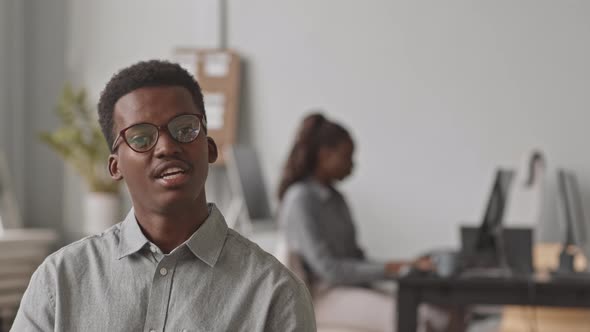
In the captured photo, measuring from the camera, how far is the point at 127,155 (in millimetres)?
1094

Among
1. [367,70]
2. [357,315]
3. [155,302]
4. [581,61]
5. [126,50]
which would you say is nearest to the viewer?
[155,302]

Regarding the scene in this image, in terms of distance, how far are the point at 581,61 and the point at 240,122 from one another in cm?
190

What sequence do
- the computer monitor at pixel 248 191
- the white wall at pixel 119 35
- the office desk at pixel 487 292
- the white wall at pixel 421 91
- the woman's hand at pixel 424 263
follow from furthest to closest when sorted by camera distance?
the white wall at pixel 119 35
the white wall at pixel 421 91
the computer monitor at pixel 248 191
the woman's hand at pixel 424 263
the office desk at pixel 487 292

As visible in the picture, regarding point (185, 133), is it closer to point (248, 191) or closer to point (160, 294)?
point (160, 294)

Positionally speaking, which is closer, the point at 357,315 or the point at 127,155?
the point at 127,155

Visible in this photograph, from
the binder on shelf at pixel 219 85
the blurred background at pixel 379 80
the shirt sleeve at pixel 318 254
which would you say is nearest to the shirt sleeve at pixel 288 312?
the shirt sleeve at pixel 318 254

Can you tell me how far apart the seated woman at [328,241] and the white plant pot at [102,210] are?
2190mm

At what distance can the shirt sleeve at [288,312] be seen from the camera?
3.54 ft

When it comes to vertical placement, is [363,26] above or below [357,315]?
above

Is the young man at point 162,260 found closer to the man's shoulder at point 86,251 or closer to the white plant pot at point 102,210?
the man's shoulder at point 86,251

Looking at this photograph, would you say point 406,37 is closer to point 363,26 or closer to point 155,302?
point 363,26

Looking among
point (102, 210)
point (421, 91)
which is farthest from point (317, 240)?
point (102, 210)

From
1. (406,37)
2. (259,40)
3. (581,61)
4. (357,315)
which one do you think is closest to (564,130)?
(581,61)

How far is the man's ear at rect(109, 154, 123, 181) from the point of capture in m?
1.13
